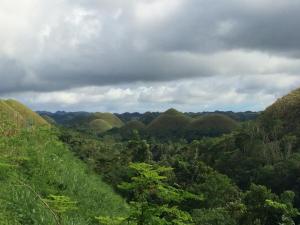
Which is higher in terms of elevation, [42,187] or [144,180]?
[144,180]

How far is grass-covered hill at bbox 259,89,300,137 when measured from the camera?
4185 inches

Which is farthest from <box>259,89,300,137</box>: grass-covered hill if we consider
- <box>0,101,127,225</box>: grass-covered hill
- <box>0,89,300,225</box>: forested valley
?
<box>0,101,127,225</box>: grass-covered hill

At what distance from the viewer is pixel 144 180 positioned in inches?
373

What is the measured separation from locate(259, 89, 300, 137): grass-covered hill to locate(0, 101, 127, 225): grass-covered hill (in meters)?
88.7

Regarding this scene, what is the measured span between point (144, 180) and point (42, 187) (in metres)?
5.17

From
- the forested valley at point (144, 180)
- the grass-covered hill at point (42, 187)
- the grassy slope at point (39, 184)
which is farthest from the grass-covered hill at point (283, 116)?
the grassy slope at point (39, 184)

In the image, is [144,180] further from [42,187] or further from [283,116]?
[283,116]

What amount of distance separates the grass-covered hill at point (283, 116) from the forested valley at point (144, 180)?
10.3 inches

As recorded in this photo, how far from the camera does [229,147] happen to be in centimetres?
9531

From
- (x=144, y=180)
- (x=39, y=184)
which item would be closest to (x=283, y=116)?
(x=39, y=184)

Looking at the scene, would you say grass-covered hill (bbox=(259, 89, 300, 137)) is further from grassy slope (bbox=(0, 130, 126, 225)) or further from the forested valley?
grassy slope (bbox=(0, 130, 126, 225))

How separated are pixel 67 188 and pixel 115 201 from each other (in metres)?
2.82

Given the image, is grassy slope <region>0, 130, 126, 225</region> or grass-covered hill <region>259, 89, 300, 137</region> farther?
grass-covered hill <region>259, 89, 300, 137</region>

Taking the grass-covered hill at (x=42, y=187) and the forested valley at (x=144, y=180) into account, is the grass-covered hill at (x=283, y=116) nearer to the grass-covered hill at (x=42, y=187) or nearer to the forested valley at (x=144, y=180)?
the forested valley at (x=144, y=180)
